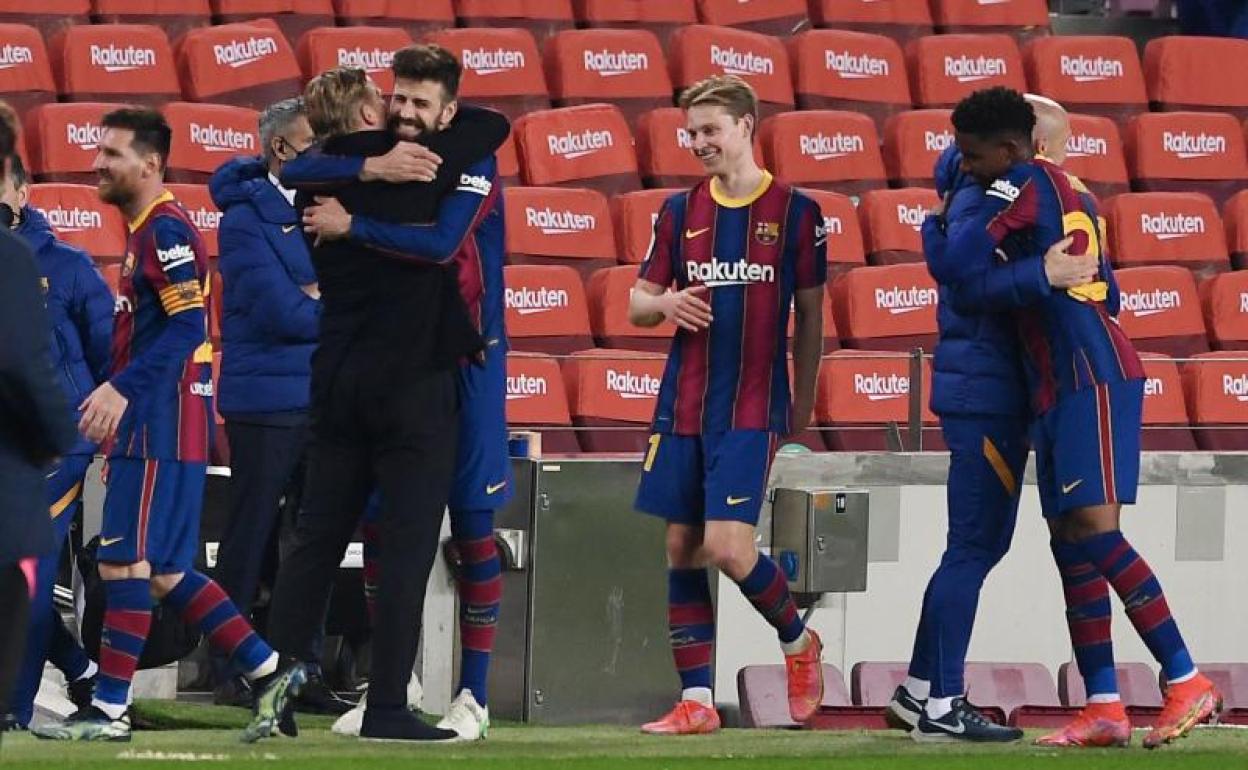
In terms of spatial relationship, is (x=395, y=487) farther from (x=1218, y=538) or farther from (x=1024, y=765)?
(x=1218, y=538)

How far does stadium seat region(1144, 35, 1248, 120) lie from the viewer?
12.8 metres

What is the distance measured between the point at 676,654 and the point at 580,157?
175 inches

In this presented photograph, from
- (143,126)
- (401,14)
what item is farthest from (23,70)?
(143,126)

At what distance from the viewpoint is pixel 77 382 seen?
23.7ft

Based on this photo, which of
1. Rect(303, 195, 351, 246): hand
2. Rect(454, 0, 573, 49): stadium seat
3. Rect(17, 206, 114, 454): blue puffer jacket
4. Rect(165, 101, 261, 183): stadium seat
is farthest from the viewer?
Rect(454, 0, 573, 49): stadium seat

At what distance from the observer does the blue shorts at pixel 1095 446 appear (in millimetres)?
6531

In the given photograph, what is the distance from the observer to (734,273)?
22.5 ft

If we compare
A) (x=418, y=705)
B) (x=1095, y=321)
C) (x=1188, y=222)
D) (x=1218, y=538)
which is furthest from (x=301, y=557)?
(x=1188, y=222)

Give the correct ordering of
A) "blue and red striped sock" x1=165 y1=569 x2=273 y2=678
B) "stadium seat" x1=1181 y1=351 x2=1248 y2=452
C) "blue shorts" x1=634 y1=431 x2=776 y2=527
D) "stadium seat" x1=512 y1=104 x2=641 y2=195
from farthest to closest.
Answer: "stadium seat" x1=512 y1=104 x2=641 y2=195, "stadium seat" x1=1181 y1=351 x2=1248 y2=452, "blue shorts" x1=634 y1=431 x2=776 y2=527, "blue and red striped sock" x1=165 y1=569 x2=273 y2=678

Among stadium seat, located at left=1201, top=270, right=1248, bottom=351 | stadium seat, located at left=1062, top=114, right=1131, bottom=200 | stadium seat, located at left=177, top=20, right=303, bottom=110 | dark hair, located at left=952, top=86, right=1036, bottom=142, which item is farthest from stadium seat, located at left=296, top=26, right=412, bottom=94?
dark hair, located at left=952, top=86, right=1036, bottom=142

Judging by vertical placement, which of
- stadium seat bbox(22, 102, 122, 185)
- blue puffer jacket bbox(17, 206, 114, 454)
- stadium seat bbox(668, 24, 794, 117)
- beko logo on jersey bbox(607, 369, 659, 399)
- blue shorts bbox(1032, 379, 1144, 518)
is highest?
stadium seat bbox(668, 24, 794, 117)

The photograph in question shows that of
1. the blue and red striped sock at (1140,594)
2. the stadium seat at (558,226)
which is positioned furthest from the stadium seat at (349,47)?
the blue and red striped sock at (1140,594)

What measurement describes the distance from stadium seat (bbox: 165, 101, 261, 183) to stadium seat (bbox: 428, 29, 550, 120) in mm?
1180

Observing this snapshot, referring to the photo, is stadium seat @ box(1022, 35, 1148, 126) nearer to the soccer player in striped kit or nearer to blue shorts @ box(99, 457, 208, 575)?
the soccer player in striped kit
